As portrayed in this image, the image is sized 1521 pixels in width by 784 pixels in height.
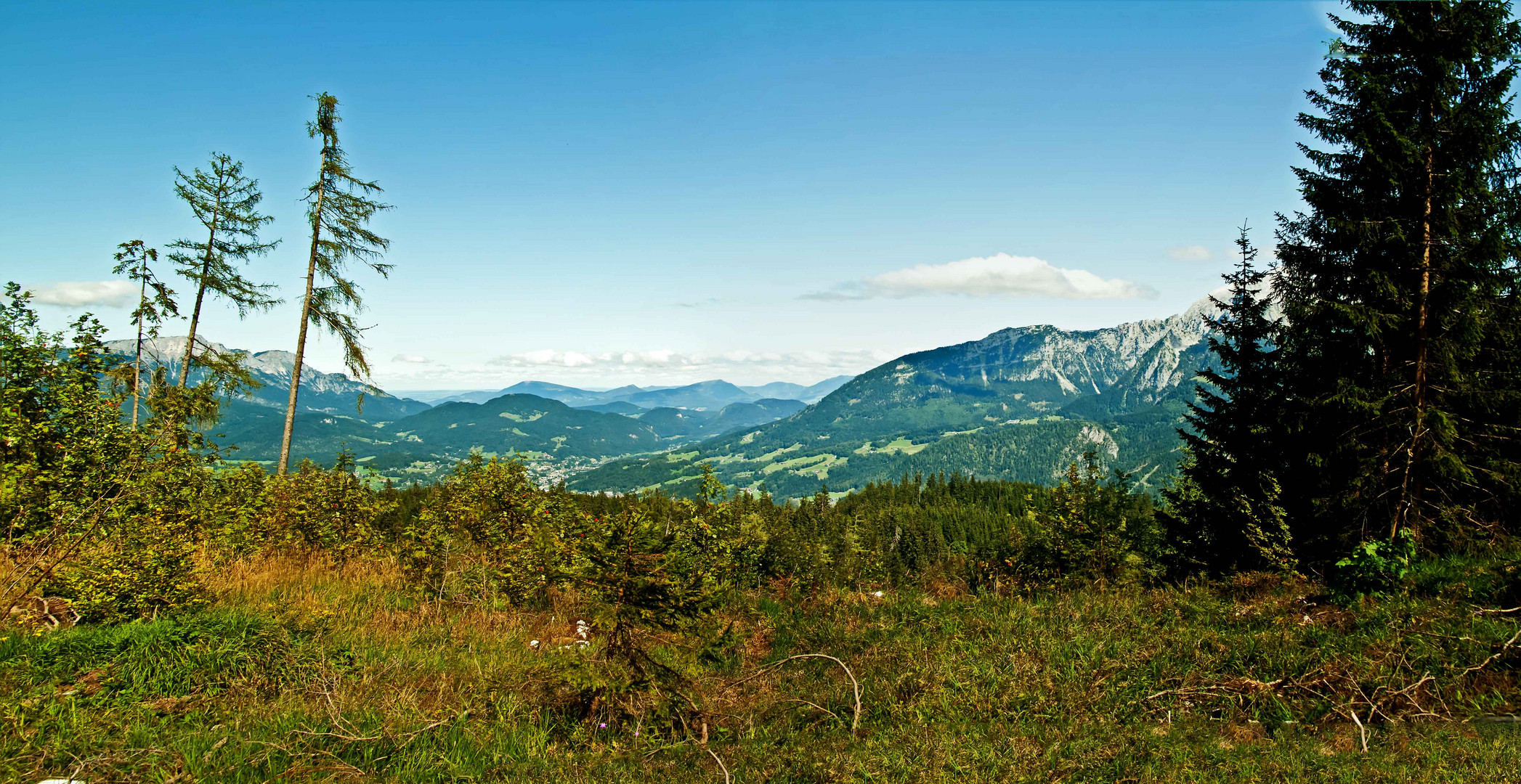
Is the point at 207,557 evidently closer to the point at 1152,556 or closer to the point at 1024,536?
the point at 1024,536

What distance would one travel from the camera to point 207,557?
30.7 ft

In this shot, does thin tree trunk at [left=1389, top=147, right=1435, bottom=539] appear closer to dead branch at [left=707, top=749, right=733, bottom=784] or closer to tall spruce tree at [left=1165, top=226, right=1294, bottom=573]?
tall spruce tree at [left=1165, top=226, right=1294, bottom=573]

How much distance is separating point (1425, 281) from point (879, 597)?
12183 mm

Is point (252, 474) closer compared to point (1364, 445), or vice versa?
point (1364, 445)

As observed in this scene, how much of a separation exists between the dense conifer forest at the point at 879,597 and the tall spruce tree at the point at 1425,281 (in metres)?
0.08

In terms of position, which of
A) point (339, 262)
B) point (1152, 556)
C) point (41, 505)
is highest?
point (339, 262)

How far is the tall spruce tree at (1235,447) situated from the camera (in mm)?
15539

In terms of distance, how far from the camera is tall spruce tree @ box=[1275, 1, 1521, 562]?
1130 centimetres

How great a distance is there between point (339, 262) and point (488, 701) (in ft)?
58.9

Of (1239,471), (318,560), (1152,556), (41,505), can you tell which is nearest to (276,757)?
(41,505)

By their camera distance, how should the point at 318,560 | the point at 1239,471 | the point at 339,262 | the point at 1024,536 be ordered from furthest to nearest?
the point at 339,262
the point at 1239,471
the point at 1024,536
the point at 318,560

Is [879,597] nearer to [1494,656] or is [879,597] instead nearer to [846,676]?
[846,676]

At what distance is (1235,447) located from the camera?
1736cm

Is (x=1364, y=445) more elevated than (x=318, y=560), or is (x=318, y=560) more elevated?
(x=1364, y=445)
